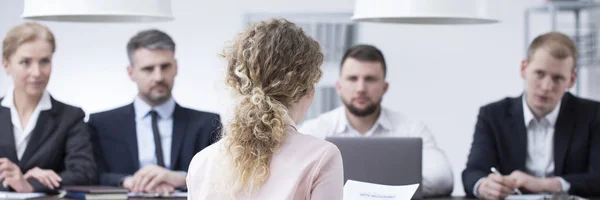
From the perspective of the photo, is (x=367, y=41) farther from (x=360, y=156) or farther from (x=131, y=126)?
(x=360, y=156)

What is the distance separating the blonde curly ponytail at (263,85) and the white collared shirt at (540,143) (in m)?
2.54

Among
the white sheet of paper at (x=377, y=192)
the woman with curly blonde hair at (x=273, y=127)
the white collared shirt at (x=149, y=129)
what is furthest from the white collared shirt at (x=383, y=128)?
the woman with curly blonde hair at (x=273, y=127)

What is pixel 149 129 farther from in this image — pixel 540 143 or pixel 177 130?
pixel 540 143

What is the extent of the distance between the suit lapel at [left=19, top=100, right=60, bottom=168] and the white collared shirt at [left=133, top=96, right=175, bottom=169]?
0.44m

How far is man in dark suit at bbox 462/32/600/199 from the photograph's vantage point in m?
4.13

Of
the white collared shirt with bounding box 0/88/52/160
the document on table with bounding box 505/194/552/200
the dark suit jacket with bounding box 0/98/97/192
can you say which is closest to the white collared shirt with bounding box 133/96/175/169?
the dark suit jacket with bounding box 0/98/97/192

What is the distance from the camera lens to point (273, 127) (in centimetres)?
187

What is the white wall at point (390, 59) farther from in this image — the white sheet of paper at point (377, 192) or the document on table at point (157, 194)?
the white sheet of paper at point (377, 192)

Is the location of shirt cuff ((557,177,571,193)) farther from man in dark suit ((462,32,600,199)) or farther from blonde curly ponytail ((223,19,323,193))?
blonde curly ponytail ((223,19,323,193))

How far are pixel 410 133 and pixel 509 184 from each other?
80 cm

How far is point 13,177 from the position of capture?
389 cm

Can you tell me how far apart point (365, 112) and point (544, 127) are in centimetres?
87

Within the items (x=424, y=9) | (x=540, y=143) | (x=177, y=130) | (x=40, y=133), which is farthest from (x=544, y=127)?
(x=40, y=133)

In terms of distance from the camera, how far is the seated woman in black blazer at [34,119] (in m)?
4.07
